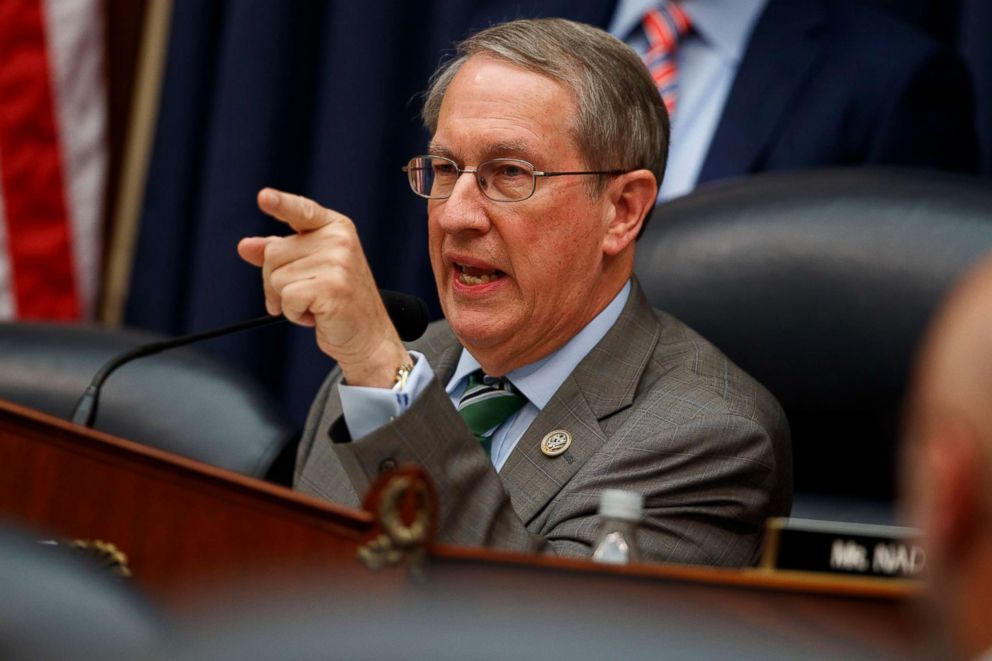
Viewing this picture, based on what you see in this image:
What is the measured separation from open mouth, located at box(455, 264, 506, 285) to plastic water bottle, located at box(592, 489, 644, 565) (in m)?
0.68

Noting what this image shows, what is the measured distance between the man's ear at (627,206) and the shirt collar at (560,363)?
0.23 ft

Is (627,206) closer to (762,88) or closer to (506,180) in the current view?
(506,180)

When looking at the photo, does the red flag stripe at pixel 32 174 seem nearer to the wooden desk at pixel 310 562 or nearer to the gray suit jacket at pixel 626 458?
the gray suit jacket at pixel 626 458

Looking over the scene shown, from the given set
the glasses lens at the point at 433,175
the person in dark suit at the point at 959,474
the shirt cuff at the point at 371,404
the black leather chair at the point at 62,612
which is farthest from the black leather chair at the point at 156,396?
the person in dark suit at the point at 959,474

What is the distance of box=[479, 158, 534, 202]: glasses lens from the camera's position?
1.93 metres

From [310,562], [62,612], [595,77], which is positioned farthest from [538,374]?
[62,612]

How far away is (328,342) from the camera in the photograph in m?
1.60

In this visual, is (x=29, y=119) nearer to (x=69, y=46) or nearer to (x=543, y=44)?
(x=69, y=46)

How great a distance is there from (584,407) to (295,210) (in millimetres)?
493

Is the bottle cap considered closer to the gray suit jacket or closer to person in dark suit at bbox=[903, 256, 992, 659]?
the gray suit jacket

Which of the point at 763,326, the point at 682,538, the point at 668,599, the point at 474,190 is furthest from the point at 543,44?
the point at 668,599

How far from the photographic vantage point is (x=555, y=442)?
1823 mm

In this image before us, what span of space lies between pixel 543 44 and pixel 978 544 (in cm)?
150

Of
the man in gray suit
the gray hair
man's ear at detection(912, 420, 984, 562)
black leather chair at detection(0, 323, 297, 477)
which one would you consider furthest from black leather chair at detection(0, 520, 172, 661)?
black leather chair at detection(0, 323, 297, 477)
